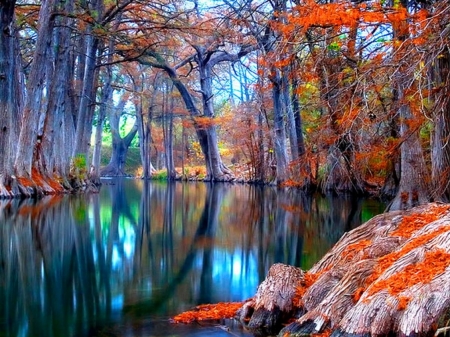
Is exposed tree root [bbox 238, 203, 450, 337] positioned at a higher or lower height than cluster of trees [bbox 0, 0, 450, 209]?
lower

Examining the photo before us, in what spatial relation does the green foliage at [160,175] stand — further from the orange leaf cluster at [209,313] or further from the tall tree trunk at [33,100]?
the orange leaf cluster at [209,313]

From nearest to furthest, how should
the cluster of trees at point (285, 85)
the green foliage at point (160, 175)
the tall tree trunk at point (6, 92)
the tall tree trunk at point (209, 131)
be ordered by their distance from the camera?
1. the cluster of trees at point (285, 85)
2. the tall tree trunk at point (6, 92)
3. the tall tree trunk at point (209, 131)
4. the green foliage at point (160, 175)

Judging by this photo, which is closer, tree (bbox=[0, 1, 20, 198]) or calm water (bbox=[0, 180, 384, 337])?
calm water (bbox=[0, 180, 384, 337])

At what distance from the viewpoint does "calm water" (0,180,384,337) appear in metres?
4.36

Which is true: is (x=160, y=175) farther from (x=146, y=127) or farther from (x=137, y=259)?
(x=137, y=259)

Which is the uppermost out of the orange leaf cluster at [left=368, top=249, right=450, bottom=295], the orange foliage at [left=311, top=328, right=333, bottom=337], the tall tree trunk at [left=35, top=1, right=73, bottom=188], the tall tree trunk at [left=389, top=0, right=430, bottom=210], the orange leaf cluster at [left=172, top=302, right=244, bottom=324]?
the tall tree trunk at [left=35, top=1, right=73, bottom=188]

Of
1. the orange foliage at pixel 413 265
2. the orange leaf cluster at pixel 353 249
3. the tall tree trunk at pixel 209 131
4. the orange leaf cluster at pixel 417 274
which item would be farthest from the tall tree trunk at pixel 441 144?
the tall tree trunk at pixel 209 131

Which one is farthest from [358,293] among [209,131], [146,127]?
[146,127]

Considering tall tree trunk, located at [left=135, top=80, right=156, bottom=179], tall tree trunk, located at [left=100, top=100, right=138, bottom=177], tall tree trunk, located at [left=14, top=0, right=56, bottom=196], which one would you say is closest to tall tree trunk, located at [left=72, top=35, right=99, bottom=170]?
tall tree trunk, located at [left=14, top=0, right=56, bottom=196]

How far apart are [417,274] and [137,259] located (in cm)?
442

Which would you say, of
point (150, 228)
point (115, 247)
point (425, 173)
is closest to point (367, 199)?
point (425, 173)

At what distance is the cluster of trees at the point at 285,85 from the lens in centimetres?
671

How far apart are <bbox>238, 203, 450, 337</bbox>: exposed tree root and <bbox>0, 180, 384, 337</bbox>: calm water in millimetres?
457

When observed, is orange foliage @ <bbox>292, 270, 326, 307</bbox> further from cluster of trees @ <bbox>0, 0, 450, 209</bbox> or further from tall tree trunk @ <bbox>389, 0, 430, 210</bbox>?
tall tree trunk @ <bbox>389, 0, 430, 210</bbox>
